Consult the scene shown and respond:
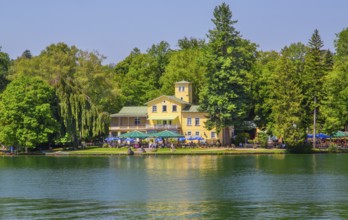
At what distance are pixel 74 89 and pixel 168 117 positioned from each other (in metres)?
15.5

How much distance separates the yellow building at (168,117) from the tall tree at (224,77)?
6218mm

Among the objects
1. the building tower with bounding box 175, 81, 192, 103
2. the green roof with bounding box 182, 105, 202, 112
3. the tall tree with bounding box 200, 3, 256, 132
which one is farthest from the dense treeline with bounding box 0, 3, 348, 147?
the building tower with bounding box 175, 81, 192, 103

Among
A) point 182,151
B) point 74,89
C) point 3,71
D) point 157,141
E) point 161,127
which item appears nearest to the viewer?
point 182,151

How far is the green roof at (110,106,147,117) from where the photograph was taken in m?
106

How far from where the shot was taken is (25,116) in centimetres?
9038

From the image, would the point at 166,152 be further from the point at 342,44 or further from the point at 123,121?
the point at 342,44

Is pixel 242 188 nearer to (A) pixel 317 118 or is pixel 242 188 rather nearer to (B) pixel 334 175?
(B) pixel 334 175

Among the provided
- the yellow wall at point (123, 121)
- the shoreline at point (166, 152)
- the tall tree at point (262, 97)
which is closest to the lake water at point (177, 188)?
the shoreline at point (166, 152)

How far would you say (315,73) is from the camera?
92.6m

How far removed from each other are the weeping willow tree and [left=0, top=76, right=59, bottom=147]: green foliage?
2.39 metres

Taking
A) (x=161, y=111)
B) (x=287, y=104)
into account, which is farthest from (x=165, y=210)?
(x=161, y=111)

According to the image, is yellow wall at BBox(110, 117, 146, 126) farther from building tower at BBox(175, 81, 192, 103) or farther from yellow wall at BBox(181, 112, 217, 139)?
yellow wall at BBox(181, 112, 217, 139)

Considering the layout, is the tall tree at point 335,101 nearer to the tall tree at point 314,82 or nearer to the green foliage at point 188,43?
the tall tree at point 314,82

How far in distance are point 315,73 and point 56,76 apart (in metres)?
35.7
